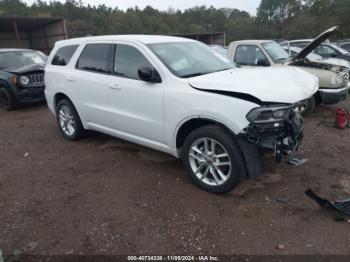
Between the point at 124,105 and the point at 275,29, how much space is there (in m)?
77.4

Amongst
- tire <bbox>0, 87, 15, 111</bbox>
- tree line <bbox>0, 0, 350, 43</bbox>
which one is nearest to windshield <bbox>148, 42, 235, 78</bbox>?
tire <bbox>0, 87, 15, 111</bbox>

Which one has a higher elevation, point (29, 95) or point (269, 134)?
point (269, 134)

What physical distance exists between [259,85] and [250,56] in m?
4.75

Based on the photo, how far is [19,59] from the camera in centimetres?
955

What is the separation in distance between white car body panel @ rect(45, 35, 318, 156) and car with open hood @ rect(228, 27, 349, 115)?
8.38ft

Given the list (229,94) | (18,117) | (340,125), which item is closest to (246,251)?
(229,94)

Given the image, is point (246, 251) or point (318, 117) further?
point (318, 117)

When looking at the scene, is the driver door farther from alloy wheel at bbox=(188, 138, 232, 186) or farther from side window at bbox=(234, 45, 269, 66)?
side window at bbox=(234, 45, 269, 66)

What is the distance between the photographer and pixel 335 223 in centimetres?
311

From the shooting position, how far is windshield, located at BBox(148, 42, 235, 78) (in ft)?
13.1

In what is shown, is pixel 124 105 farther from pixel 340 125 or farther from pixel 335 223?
pixel 340 125

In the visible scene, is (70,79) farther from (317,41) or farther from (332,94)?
(332,94)

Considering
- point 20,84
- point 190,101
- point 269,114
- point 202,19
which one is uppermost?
point 202,19

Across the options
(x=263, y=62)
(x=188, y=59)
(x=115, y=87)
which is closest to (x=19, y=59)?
(x=115, y=87)
